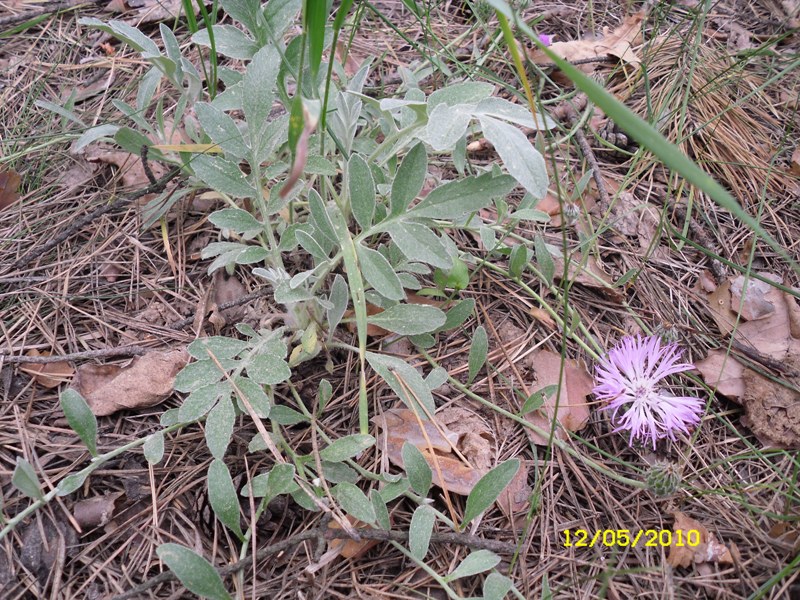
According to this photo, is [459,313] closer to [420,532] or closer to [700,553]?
[420,532]

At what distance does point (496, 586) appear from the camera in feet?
3.53

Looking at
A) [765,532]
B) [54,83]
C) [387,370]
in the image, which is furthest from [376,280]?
[54,83]

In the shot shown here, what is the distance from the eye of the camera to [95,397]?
4.37 ft

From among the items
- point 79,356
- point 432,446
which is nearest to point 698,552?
point 432,446

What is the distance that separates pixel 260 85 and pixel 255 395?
64 centimetres

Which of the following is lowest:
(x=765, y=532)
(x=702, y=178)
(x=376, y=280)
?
(x=765, y=532)

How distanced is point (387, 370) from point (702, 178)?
0.70m

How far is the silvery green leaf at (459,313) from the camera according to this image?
142 centimetres

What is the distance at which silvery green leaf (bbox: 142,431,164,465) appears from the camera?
116 centimetres

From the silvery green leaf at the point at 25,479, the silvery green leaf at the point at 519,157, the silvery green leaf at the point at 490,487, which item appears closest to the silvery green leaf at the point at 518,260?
the silvery green leaf at the point at 519,157

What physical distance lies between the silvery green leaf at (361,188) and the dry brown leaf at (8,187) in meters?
1.11

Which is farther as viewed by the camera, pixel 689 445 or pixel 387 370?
pixel 689 445

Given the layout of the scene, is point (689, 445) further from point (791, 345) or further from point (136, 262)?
point (136, 262)

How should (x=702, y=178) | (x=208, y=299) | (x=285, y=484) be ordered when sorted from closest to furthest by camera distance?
(x=702, y=178), (x=285, y=484), (x=208, y=299)
